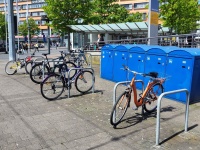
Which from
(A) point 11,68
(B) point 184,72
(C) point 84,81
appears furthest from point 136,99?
(A) point 11,68

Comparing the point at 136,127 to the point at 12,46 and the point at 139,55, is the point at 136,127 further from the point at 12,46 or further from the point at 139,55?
the point at 12,46

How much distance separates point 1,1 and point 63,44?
42018mm

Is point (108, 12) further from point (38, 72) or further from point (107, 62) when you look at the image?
point (38, 72)

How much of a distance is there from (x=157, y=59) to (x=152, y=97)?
219cm

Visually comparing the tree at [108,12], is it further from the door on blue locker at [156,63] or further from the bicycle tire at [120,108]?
the bicycle tire at [120,108]

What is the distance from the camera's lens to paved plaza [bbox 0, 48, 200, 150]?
4125mm

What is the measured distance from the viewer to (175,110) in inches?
237

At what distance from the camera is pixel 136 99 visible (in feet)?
16.9

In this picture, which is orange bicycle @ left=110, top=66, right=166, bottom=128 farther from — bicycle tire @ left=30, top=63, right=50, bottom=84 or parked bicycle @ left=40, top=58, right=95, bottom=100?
bicycle tire @ left=30, top=63, right=50, bottom=84

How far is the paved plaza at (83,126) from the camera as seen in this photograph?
412 centimetres

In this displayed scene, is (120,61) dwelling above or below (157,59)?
Result: below

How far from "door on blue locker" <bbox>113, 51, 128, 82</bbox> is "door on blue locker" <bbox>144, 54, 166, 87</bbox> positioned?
1.15 meters

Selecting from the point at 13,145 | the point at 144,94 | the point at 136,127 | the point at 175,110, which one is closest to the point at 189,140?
the point at 136,127

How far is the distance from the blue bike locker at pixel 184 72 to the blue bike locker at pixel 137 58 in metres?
1.16
